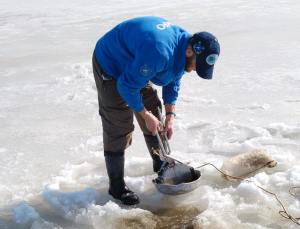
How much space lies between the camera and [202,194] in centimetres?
257

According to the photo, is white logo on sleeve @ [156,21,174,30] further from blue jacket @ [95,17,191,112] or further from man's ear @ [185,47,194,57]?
man's ear @ [185,47,194,57]

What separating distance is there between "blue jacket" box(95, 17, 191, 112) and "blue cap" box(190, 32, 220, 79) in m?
0.08

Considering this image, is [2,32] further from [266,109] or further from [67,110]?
[266,109]

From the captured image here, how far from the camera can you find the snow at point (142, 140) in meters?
2.40

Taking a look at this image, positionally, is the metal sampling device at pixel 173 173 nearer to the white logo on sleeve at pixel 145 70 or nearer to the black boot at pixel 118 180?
the black boot at pixel 118 180

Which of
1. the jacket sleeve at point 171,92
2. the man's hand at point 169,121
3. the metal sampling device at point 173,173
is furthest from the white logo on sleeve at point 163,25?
the metal sampling device at point 173,173

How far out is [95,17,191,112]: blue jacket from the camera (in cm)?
199

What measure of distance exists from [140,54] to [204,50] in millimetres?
341

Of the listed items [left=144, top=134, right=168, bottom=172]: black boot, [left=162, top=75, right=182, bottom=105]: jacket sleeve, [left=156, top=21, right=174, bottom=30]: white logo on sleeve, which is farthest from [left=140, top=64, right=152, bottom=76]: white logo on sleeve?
[left=144, top=134, right=168, bottom=172]: black boot

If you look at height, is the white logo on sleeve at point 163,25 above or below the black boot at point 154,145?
above

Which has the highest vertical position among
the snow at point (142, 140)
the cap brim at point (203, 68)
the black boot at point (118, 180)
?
the cap brim at point (203, 68)

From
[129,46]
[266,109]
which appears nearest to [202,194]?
[129,46]

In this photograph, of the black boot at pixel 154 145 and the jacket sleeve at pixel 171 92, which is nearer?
the jacket sleeve at pixel 171 92

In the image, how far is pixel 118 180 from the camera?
8.43 ft
